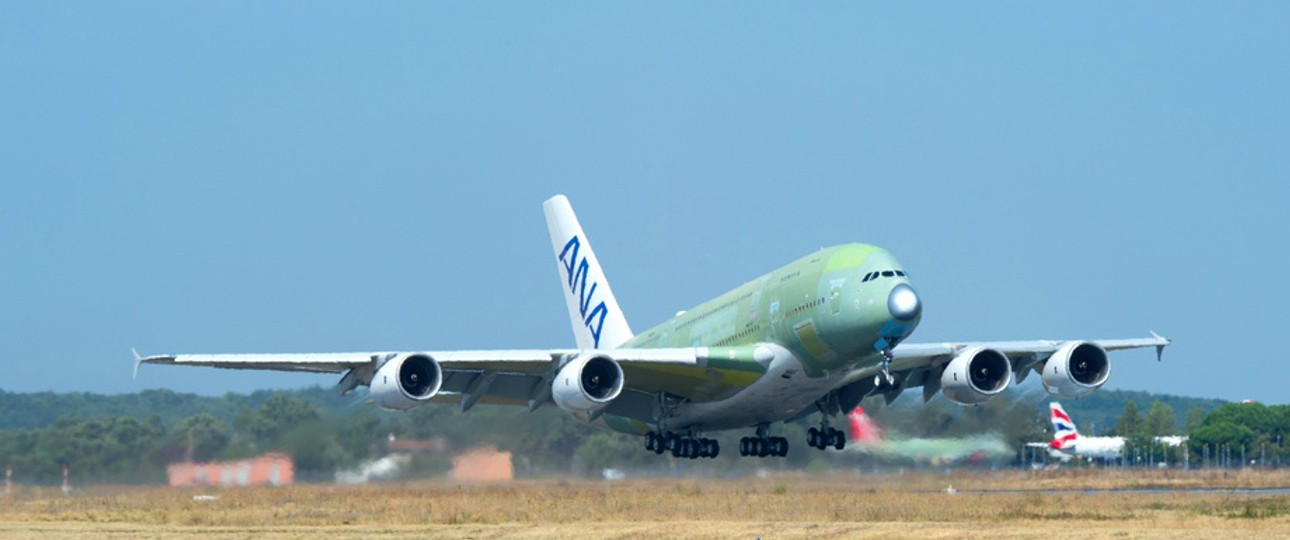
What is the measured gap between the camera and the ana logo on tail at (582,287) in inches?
2077

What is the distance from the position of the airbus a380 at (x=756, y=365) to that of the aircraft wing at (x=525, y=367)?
0.13 feet

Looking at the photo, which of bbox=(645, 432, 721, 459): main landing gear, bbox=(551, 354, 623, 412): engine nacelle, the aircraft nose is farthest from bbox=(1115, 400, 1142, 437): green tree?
the aircraft nose

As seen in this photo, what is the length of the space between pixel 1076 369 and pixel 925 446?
8054 mm

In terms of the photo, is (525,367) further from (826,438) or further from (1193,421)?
(1193,421)

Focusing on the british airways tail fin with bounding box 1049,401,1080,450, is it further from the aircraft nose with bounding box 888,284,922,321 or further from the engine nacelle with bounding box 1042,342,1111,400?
the aircraft nose with bounding box 888,284,922,321

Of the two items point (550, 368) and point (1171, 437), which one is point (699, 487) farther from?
point (1171, 437)

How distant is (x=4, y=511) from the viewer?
46.7 meters

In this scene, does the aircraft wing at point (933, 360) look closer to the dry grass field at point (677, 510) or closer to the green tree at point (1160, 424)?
the dry grass field at point (677, 510)

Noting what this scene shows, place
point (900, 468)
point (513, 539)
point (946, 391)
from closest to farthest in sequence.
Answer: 1. point (513, 539)
2. point (946, 391)
3. point (900, 468)

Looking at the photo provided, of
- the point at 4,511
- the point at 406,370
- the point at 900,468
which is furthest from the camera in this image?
the point at 900,468

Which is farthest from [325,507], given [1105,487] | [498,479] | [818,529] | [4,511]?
[1105,487]

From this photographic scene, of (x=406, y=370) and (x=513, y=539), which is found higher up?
(x=406, y=370)

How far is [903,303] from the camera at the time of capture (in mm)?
36469

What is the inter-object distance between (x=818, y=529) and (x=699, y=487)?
36.9 feet
